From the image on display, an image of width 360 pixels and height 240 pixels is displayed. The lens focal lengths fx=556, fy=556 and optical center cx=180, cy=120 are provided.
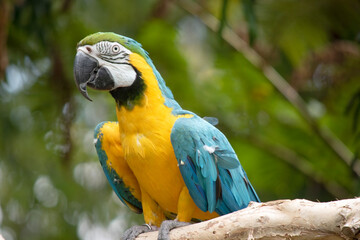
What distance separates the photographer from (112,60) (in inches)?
120

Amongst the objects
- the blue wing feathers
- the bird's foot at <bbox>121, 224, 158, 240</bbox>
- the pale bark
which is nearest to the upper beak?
the blue wing feathers

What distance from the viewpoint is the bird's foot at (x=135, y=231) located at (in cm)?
308

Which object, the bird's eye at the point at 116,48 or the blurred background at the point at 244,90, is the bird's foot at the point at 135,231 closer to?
the bird's eye at the point at 116,48

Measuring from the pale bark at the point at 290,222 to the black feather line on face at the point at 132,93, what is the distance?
84cm

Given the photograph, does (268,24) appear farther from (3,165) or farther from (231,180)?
(3,165)

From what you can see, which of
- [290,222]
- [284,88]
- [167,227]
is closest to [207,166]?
[167,227]

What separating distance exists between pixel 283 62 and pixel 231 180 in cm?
429

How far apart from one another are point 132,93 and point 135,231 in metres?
0.78

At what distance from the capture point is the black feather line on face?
312 cm

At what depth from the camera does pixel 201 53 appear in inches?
368

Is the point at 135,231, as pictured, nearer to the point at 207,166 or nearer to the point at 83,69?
the point at 207,166

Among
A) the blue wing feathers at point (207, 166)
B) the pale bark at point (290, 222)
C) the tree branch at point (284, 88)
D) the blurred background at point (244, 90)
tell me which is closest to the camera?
the pale bark at point (290, 222)

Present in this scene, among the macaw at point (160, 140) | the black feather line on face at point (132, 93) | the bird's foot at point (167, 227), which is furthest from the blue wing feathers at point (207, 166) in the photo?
the black feather line on face at point (132, 93)

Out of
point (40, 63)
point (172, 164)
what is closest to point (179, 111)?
point (172, 164)
